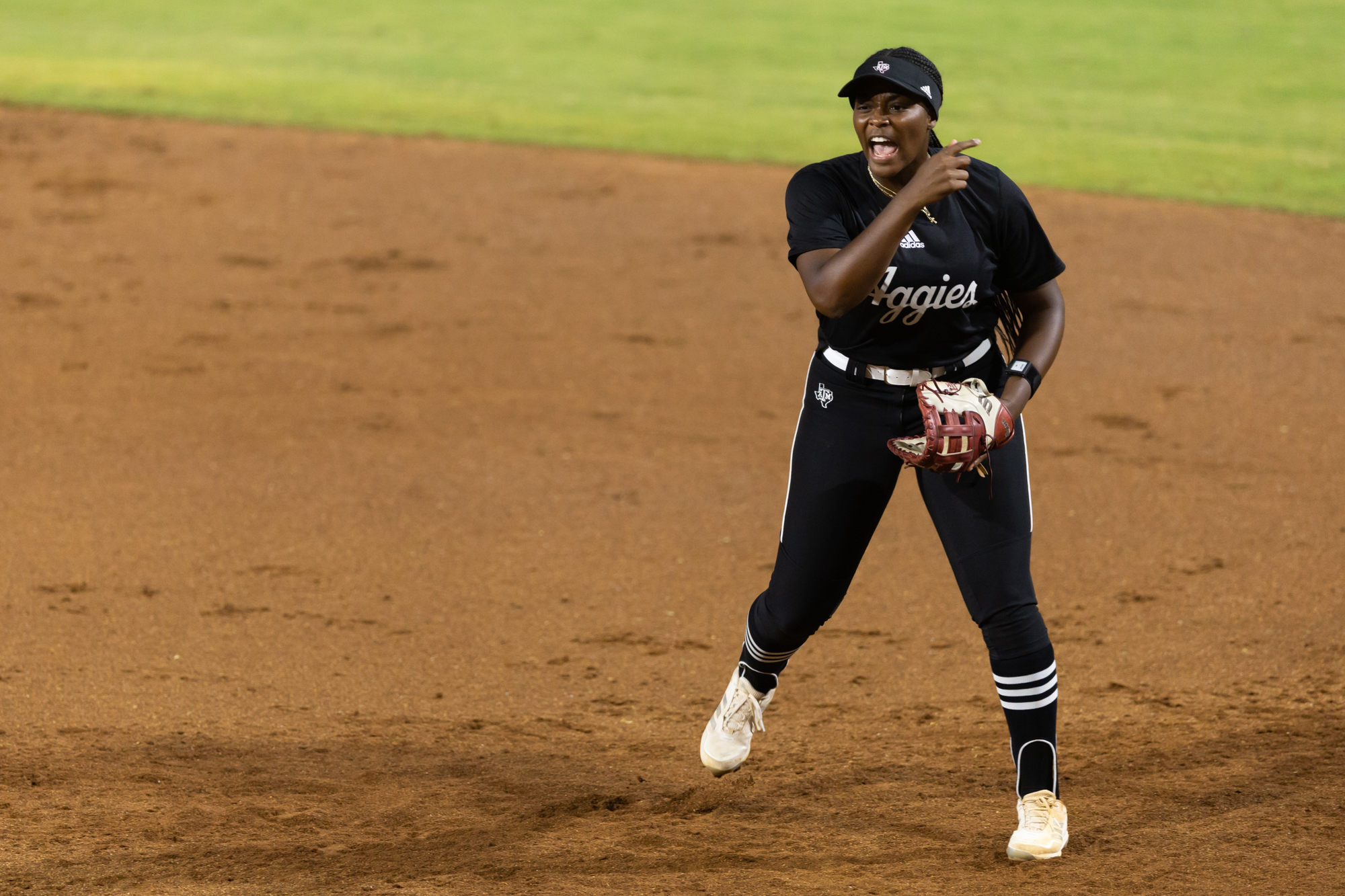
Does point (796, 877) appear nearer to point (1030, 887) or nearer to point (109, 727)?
point (1030, 887)

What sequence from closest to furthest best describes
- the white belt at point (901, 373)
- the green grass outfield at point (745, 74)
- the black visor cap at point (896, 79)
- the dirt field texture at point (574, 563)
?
1. the black visor cap at point (896, 79)
2. the white belt at point (901, 373)
3. the dirt field texture at point (574, 563)
4. the green grass outfield at point (745, 74)

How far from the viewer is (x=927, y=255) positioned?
3576 millimetres

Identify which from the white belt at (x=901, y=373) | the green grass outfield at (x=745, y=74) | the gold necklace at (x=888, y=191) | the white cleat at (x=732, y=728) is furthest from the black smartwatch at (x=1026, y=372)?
the green grass outfield at (x=745, y=74)

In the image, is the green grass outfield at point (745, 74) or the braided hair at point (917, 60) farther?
the green grass outfield at point (745, 74)

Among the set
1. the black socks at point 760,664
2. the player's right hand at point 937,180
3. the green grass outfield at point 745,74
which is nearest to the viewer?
the player's right hand at point 937,180

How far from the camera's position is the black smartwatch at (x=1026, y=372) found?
3.78m

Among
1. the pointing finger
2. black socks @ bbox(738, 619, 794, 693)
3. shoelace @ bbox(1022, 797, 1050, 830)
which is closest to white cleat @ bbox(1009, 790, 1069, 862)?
shoelace @ bbox(1022, 797, 1050, 830)

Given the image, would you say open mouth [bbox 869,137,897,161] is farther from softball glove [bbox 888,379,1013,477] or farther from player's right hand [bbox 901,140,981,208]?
softball glove [bbox 888,379,1013,477]

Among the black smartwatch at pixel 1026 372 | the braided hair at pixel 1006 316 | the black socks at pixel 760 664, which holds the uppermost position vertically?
the braided hair at pixel 1006 316

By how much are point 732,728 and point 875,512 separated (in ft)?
2.65

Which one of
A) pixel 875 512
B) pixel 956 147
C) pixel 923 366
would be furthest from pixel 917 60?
pixel 875 512

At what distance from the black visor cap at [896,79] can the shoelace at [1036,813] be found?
176 centimetres

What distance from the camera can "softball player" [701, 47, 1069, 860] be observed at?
3.55 metres

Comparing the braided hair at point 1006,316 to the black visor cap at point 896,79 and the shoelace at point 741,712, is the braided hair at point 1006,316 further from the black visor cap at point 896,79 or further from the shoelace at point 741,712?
the shoelace at point 741,712
